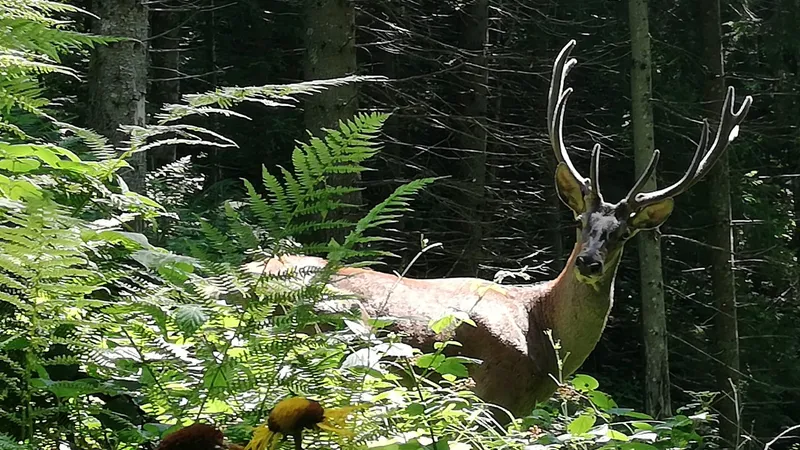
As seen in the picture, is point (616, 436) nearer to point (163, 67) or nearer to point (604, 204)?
point (604, 204)

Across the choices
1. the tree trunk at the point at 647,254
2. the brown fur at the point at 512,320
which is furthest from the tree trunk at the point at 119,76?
the tree trunk at the point at 647,254

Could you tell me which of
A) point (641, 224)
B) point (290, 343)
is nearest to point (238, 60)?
point (641, 224)

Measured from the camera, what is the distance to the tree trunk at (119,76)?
545 cm

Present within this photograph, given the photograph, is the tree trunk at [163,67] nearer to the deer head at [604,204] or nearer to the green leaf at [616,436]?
the deer head at [604,204]

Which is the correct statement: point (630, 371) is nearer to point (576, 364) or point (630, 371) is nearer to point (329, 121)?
point (329, 121)

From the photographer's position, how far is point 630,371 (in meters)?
16.2

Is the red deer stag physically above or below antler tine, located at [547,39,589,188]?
below

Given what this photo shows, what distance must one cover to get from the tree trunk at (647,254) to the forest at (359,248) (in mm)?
33

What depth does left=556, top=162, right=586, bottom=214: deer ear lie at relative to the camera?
5.64m

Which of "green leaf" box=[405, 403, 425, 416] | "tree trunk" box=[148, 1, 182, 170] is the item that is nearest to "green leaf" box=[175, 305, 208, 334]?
"green leaf" box=[405, 403, 425, 416]

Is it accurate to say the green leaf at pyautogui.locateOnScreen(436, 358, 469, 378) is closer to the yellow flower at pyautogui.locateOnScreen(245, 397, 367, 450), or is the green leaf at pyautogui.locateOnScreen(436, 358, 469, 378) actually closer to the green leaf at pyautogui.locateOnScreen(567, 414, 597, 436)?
the green leaf at pyautogui.locateOnScreen(567, 414, 597, 436)

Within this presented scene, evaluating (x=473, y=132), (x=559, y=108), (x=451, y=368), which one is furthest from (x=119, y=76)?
(x=473, y=132)

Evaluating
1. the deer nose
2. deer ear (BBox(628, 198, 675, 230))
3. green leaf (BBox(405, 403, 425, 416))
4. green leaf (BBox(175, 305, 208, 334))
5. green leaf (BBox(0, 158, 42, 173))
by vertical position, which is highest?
green leaf (BBox(0, 158, 42, 173))

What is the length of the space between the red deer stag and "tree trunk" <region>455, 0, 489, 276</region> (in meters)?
6.20
